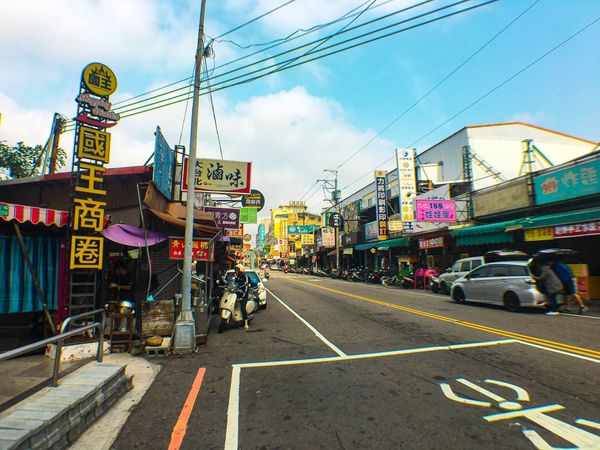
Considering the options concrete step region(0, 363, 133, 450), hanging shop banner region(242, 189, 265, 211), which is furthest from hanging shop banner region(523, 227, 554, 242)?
concrete step region(0, 363, 133, 450)

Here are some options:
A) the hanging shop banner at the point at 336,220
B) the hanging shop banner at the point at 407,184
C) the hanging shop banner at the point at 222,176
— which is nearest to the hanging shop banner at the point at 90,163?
the hanging shop banner at the point at 222,176

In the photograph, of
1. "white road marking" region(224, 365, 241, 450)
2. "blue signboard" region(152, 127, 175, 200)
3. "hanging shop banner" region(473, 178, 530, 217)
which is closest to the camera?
"white road marking" region(224, 365, 241, 450)

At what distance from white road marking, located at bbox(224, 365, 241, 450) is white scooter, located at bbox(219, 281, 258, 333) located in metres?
3.74

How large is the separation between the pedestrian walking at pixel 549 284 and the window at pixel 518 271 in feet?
1.20

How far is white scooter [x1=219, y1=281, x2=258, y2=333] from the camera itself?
9281 millimetres

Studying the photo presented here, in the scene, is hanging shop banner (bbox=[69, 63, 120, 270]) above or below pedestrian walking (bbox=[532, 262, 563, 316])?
above

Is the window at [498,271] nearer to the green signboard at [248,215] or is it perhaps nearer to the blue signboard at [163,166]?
the blue signboard at [163,166]

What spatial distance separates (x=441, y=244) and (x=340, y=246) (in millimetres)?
23342

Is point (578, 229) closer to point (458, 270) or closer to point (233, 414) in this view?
point (458, 270)

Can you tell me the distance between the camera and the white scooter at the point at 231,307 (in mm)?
9281

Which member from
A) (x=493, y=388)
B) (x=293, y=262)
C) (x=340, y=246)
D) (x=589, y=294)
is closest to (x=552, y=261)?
(x=589, y=294)

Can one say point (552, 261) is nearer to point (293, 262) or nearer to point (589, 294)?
point (589, 294)

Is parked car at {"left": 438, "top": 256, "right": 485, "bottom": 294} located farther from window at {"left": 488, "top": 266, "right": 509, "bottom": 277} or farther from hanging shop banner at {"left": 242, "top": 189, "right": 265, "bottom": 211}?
hanging shop banner at {"left": 242, "top": 189, "right": 265, "bottom": 211}

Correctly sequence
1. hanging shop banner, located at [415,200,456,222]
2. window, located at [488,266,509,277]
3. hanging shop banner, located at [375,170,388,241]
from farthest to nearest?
hanging shop banner, located at [375,170,388,241] → hanging shop banner, located at [415,200,456,222] → window, located at [488,266,509,277]
